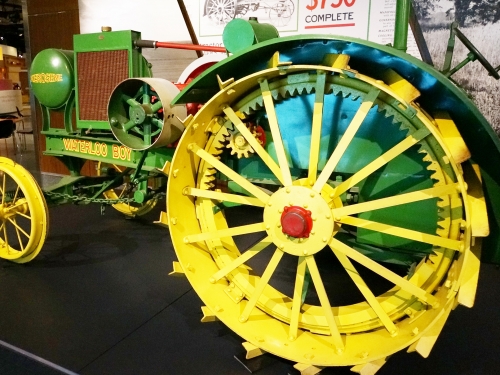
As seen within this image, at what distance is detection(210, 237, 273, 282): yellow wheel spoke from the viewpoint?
182cm

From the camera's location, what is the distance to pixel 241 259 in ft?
5.98

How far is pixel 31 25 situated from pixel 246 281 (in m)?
4.47

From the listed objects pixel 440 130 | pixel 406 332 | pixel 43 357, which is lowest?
pixel 43 357

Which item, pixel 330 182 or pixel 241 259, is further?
pixel 330 182

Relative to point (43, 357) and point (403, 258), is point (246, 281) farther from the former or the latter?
point (43, 357)

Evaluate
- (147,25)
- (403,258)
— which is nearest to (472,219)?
(403,258)

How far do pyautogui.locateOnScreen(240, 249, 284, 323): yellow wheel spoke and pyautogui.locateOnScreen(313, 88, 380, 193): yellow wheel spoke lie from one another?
0.33 meters

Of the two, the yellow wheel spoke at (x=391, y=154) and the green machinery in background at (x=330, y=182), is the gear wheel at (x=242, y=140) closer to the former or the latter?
the green machinery in background at (x=330, y=182)

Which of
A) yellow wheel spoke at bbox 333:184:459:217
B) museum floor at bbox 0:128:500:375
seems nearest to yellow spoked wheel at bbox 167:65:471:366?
yellow wheel spoke at bbox 333:184:459:217

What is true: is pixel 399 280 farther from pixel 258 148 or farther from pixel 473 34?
pixel 473 34

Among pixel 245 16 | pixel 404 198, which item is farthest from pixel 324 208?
pixel 245 16

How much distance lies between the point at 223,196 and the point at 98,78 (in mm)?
1372

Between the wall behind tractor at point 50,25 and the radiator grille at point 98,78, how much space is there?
7.84 ft

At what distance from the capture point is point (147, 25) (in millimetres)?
4469
